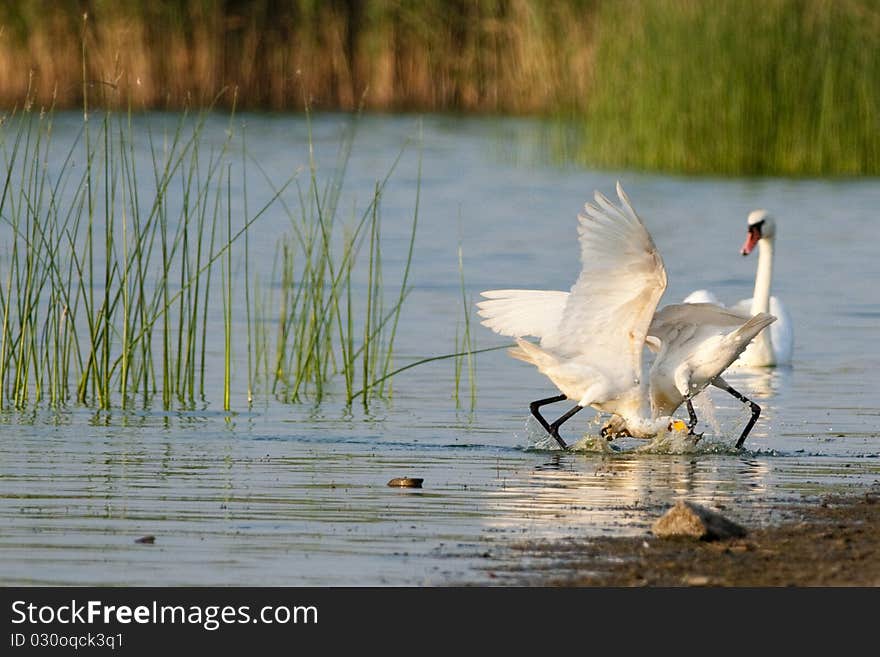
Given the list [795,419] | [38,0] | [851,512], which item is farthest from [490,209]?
[851,512]

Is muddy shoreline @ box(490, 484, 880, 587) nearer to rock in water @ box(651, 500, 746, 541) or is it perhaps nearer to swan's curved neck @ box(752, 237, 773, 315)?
rock in water @ box(651, 500, 746, 541)

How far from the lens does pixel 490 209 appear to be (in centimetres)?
1991

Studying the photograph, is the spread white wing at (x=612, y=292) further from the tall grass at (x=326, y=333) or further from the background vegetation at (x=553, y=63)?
the background vegetation at (x=553, y=63)

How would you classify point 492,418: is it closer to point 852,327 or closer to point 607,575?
point 607,575

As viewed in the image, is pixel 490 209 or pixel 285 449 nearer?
pixel 285 449

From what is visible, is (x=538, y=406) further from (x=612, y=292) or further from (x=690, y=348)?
(x=612, y=292)

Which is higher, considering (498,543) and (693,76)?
(693,76)

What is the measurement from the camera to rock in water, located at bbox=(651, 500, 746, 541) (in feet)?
18.8

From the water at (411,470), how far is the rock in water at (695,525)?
0.80 ft

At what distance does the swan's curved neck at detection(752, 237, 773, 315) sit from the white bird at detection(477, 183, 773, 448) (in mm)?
3272

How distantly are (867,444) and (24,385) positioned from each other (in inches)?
161

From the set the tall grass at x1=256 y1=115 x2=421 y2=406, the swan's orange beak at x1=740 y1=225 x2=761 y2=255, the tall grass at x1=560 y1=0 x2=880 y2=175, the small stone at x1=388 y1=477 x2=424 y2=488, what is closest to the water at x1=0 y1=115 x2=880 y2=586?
the small stone at x1=388 y1=477 x2=424 y2=488

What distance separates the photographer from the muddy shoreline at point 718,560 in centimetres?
520
